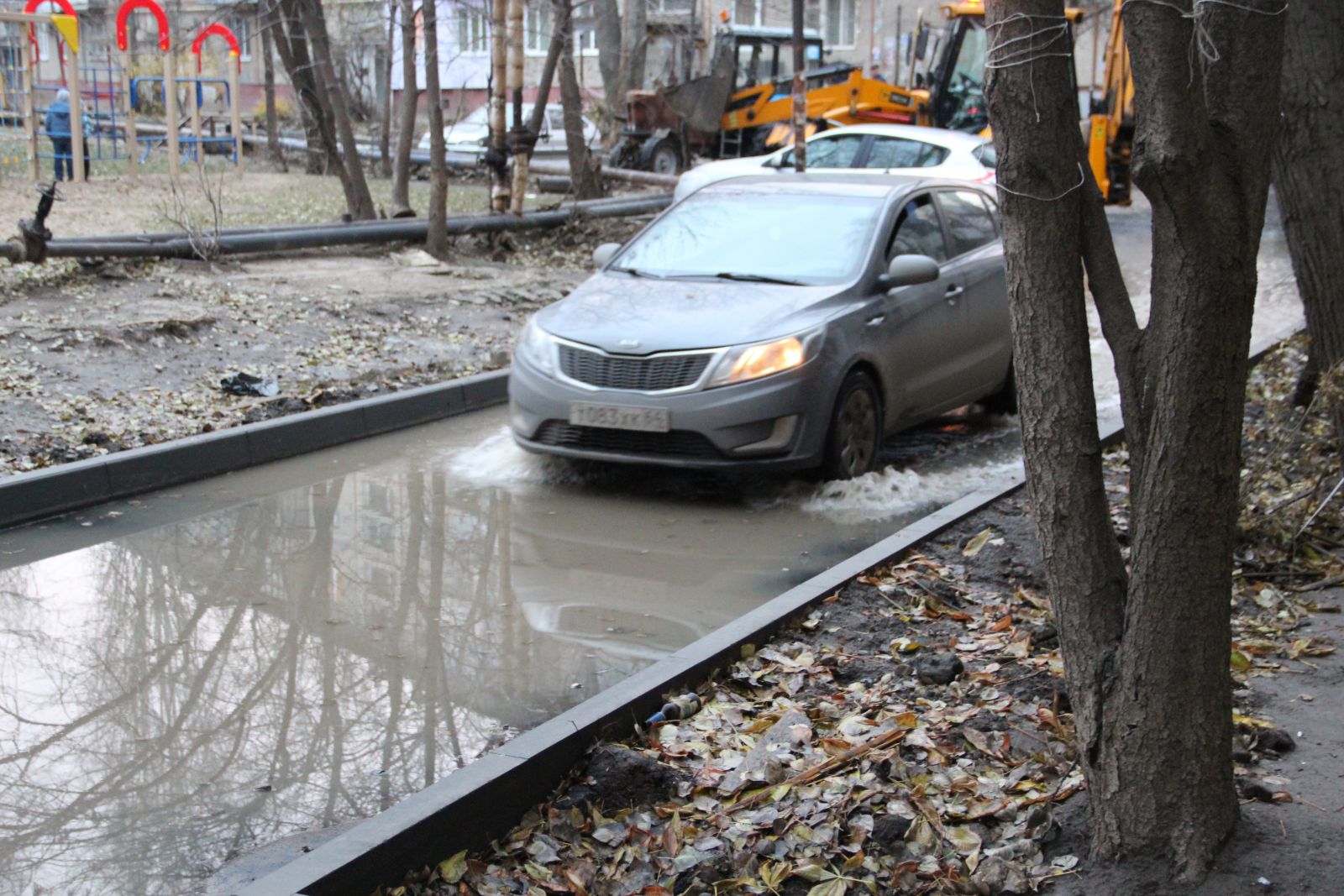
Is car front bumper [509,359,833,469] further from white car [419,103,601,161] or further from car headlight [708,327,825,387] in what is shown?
white car [419,103,601,161]

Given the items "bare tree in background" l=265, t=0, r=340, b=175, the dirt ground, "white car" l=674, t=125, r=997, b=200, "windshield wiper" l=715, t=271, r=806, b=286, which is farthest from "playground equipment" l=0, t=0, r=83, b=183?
"windshield wiper" l=715, t=271, r=806, b=286

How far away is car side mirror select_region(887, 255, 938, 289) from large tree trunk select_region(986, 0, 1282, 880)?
4.45 m

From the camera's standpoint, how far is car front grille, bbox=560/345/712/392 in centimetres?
728

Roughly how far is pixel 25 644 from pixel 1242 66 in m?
4.69

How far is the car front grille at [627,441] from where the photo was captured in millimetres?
7281

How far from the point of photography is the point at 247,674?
519cm

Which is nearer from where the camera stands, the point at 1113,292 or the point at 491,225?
the point at 1113,292

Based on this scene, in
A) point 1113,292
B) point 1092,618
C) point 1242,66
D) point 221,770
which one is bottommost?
point 221,770

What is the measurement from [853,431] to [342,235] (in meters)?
8.42

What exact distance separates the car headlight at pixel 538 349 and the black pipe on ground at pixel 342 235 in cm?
587

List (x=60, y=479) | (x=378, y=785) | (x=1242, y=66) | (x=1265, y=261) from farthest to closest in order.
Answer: (x=1265, y=261), (x=60, y=479), (x=378, y=785), (x=1242, y=66)

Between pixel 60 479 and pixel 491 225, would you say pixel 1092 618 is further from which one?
pixel 491 225

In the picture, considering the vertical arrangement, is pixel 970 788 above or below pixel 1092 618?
below

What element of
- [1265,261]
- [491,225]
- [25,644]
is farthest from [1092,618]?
[1265,261]
